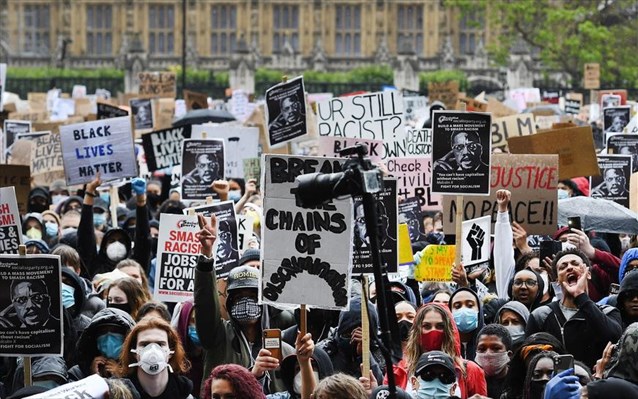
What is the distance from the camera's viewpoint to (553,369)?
805 centimetres

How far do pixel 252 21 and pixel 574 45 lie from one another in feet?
64.8

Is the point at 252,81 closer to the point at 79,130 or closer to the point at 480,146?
the point at 79,130

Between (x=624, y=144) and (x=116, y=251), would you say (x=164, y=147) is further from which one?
(x=116, y=251)

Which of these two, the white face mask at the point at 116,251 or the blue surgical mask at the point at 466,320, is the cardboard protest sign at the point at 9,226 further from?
the blue surgical mask at the point at 466,320

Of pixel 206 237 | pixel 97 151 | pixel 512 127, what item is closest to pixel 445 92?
pixel 512 127

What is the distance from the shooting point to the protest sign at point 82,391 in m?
6.77

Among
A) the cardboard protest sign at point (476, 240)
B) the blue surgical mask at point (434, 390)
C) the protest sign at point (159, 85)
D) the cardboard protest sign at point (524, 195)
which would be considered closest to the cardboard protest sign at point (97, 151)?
the cardboard protest sign at point (524, 195)

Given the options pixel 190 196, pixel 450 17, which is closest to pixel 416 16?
pixel 450 17

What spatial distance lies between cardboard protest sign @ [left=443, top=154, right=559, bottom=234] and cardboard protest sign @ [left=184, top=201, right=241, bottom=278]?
1.44 meters

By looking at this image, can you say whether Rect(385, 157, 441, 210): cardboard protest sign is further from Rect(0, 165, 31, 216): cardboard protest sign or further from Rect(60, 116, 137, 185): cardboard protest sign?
Rect(0, 165, 31, 216): cardboard protest sign

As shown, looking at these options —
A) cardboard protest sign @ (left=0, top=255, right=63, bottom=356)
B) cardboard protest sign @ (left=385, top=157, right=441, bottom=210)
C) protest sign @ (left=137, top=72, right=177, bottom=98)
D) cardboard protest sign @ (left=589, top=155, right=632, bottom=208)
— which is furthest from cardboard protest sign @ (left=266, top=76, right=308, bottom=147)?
protest sign @ (left=137, top=72, right=177, bottom=98)

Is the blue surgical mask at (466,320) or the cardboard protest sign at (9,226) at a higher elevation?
the cardboard protest sign at (9,226)

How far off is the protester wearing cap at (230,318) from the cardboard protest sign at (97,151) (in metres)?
5.80

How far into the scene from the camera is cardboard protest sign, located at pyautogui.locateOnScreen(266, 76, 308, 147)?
1502 cm
